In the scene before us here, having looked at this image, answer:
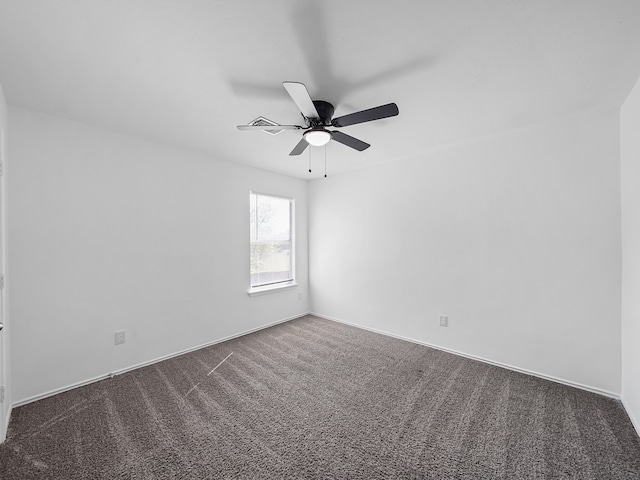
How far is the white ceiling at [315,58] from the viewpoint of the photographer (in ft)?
4.49

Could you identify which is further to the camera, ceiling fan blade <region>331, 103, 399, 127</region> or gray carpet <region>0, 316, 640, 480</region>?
ceiling fan blade <region>331, 103, 399, 127</region>

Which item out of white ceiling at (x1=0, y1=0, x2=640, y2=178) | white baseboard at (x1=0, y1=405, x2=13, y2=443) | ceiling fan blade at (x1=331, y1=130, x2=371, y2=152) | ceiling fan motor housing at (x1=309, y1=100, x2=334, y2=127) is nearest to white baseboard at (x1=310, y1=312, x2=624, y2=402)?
white ceiling at (x1=0, y1=0, x2=640, y2=178)

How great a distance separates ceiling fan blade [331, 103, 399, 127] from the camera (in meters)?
1.83

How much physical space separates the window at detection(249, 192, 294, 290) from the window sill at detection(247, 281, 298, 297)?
2 cm

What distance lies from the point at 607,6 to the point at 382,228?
287cm

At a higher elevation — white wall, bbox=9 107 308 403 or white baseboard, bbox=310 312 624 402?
white wall, bbox=9 107 308 403

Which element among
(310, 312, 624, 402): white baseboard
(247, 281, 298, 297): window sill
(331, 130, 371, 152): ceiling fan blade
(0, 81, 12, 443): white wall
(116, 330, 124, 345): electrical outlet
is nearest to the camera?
(0, 81, 12, 443): white wall

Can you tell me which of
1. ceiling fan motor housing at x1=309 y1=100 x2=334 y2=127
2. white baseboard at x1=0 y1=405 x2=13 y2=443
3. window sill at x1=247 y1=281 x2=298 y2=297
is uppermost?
ceiling fan motor housing at x1=309 y1=100 x2=334 y2=127

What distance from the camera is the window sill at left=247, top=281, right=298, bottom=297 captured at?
411 centimetres

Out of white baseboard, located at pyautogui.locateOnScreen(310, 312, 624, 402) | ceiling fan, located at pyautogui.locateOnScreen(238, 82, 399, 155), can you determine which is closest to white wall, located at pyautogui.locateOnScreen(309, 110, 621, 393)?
white baseboard, located at pyautogui.locateOnScreen(310, 312, 624, 402)

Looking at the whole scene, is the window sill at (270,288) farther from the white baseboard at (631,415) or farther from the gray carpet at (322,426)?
the white baseboard at (631,415)

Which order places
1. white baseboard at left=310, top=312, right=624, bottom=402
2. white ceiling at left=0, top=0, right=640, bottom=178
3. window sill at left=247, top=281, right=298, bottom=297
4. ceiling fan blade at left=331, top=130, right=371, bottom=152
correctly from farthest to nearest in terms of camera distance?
window sill at left=247, top=281, right=298, bottom=297, white baseboard at left=310, top=312, right=624, bottom=402, ceiling fan blade at left=331, top=130, right=371, bottom=152, white ceiling at left=0, top=0, right=640, bottom=178

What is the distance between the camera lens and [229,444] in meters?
1.85

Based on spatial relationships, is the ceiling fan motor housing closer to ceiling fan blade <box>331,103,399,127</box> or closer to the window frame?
ceiling fan blade <box>331,103,399,127</box>
